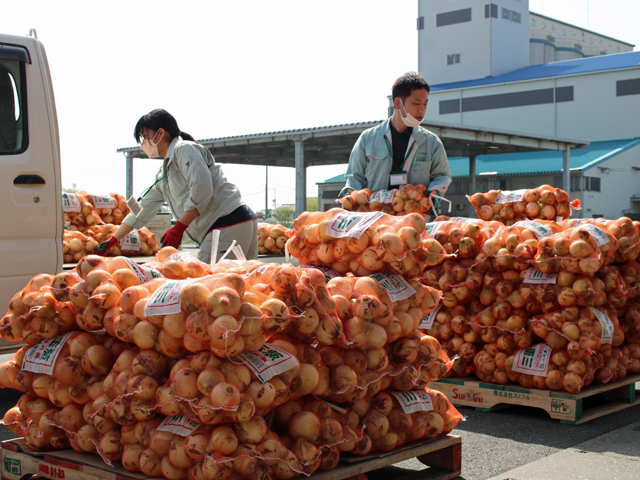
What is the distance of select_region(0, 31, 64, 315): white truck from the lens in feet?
14.3

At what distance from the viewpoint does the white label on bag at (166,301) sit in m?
2.40

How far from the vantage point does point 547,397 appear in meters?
4.14

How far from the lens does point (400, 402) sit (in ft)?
9.73

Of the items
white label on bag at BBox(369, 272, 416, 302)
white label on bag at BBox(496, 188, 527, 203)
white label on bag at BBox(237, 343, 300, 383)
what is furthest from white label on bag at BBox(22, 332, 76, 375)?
white label on bag at BBox(496, 188, 527, 203)

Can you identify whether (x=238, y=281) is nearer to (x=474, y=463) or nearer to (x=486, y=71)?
(x=474, y=463)

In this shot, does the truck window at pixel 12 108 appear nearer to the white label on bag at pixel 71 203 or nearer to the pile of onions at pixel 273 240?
→ the white label on bag at pixel 71 203

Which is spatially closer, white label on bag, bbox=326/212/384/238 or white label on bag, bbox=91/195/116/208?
white label on bag, bbox=326/212/384/238

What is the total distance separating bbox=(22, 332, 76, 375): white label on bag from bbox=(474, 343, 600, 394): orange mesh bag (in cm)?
290

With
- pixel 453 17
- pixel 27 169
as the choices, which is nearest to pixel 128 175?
pixel 27 169

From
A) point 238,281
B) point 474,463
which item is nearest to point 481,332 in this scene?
point 474,463

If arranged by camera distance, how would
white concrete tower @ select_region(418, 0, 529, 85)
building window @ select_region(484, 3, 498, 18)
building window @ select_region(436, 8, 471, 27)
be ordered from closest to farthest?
building window @ select_region(484, 3, 498, 18), white concrete tower @ select_region(418, 0, 529, 85), building window @ select_region(436, 8, 471, 27)

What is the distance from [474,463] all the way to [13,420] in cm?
236

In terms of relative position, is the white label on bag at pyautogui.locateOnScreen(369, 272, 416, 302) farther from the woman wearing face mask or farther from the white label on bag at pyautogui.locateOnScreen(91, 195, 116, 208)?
the white label on bag at pyautogui.locateOnScreen(91, 195, 116, 208)

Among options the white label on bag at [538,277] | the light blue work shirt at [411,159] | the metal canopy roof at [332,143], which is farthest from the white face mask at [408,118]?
the metal canopy roof at [332,143]
